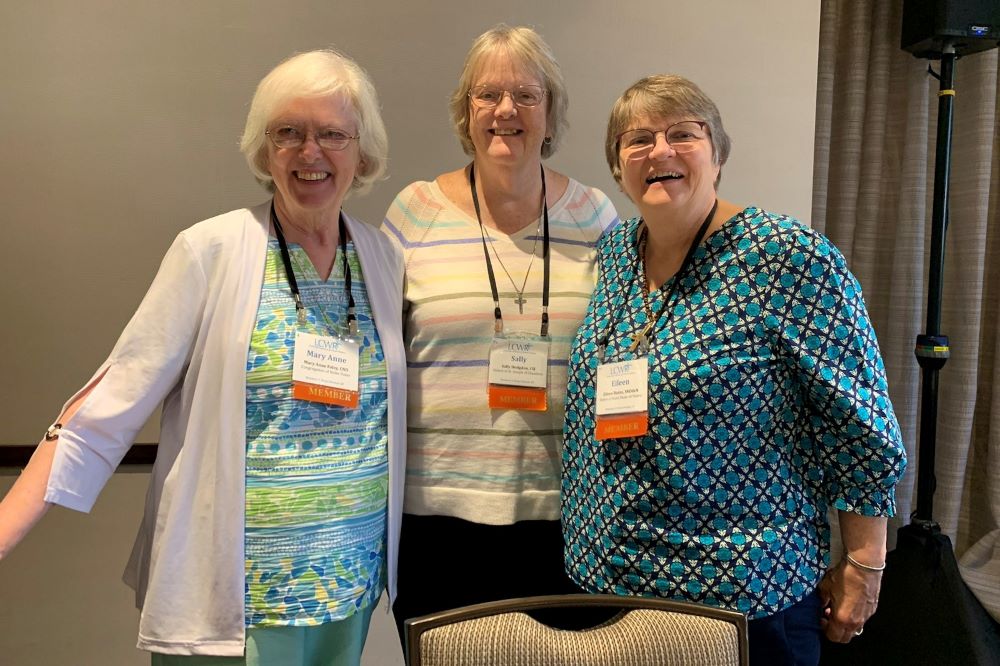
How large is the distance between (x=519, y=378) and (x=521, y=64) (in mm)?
677

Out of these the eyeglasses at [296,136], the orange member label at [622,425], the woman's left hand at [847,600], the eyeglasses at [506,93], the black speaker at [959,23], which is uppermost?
the black speaker at [959,23]

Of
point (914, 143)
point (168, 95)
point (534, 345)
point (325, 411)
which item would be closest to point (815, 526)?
point (534, 345)

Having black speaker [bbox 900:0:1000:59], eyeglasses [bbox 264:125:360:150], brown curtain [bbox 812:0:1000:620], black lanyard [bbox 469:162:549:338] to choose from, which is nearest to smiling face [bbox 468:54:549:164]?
black lanyard [bbox 469:162:549:338]

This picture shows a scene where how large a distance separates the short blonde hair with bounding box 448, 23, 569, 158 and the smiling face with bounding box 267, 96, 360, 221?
34 centimetres

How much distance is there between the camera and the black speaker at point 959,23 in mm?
2338

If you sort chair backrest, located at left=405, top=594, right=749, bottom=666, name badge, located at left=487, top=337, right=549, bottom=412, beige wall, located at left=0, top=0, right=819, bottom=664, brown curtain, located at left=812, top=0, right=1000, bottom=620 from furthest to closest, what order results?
brown curtain, located at left=812, top=0, right=1000, bottom=620, beige wall, located at left=0, top=0, right=819, bottom=664, name badge, located at left=487, top=337, right=549, bottom=412, chair backrest, located at left=405, top=594, right=749, bottom=666

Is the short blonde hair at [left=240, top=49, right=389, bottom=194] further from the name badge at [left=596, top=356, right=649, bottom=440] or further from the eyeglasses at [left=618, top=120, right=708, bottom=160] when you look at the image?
the name badge at [left=596, top=356, right=649, bottom=440]

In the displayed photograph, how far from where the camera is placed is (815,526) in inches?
51.9

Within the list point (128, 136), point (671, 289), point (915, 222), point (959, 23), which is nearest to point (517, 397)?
point (671, 289)

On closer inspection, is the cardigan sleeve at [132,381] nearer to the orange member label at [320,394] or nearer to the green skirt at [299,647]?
the orange member label at [320,394]

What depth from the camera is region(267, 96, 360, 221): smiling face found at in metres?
1.32

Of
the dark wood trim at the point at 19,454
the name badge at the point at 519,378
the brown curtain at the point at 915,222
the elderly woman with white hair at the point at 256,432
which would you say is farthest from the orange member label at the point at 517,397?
the brown curtain at the point at 915,222

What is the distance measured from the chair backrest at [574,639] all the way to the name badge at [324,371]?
1.45ft

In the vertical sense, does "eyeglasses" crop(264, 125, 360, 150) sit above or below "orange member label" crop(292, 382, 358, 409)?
above
